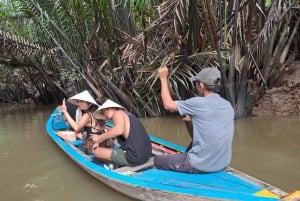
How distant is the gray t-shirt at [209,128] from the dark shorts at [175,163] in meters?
0.14

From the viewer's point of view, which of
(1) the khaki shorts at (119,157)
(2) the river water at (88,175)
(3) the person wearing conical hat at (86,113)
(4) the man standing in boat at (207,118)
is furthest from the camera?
(3) the person wearing conical hat at (86,113)

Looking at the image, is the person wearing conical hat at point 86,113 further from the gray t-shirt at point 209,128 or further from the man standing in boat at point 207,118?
the gray t-shirt at point 209,128

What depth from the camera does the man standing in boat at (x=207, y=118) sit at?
12.4 ft

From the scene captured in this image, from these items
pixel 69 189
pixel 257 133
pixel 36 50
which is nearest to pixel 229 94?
pixel 257 133

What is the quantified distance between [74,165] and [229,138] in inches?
122

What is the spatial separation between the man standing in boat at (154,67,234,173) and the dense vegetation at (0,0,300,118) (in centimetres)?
390

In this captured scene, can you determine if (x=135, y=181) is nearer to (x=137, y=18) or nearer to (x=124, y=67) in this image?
(x=124, y=67)

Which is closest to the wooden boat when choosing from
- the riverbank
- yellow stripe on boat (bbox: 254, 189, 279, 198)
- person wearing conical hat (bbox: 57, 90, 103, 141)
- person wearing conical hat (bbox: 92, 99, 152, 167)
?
yellow stripe on boat (bbox: 254, 189, 279, 198)

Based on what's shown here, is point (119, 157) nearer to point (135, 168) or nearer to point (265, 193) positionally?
point (135, 168)

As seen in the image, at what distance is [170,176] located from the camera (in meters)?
4.25

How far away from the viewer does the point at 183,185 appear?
3.97 metres

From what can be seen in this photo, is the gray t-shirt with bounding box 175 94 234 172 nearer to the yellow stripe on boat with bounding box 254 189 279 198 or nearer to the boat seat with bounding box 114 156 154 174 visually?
the yellow stripe on boat with bounding box 254 189 279 198

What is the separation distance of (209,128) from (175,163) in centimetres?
71

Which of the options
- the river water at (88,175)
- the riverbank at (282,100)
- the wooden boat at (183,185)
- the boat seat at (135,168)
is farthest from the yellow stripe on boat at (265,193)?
the riverbank at (282,100)
